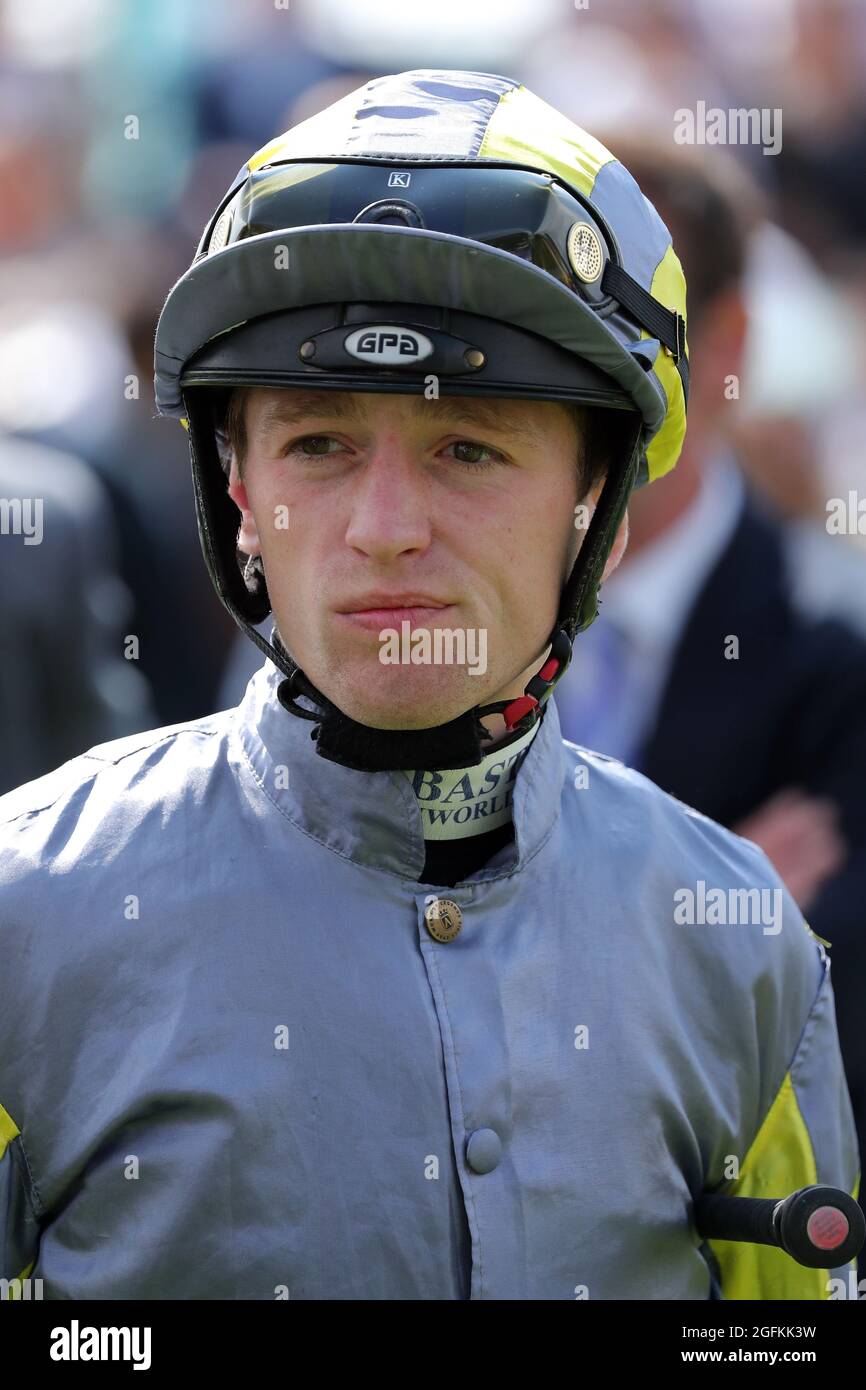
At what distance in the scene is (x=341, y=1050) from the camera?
87.0 inches

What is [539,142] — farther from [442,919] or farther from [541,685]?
[442,919]

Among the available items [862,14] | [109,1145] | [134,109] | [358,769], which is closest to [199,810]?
[358,769]

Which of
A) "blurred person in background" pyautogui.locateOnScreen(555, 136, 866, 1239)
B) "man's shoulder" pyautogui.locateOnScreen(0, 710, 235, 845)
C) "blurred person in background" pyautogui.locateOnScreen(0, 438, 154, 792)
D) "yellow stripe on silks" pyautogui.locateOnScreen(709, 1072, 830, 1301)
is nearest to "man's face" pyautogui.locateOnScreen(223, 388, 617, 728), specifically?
"man's shoulder" pyautogui.locateOnScreen(0, 710, 235, 845)

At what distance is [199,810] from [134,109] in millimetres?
2634

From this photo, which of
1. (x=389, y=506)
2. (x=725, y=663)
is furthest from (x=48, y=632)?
(x=389, y=506)

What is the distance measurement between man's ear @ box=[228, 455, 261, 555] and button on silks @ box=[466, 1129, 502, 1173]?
824 mm

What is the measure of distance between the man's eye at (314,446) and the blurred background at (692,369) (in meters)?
1.89

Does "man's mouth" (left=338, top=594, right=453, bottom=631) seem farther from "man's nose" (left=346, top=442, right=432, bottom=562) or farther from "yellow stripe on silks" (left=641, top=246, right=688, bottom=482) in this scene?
"yellow stripe on silks" (left=641, top=246, right=688, bottom=482)

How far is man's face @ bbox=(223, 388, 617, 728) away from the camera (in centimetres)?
220

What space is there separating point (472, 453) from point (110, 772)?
645 mm

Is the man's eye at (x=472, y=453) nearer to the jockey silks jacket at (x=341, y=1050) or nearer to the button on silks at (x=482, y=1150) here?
the jockey silks jacket at (x=341, y=1050)

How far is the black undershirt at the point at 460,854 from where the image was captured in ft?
7.88

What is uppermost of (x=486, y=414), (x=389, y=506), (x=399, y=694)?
(x=486, y=414)

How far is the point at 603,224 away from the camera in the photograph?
2445mm
